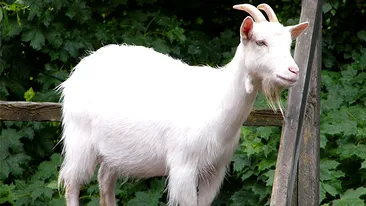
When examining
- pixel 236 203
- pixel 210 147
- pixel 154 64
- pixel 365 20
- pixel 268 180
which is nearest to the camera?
pixel 210 147

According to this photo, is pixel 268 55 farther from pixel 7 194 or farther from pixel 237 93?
pixel 7 194

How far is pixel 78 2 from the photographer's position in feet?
22.2

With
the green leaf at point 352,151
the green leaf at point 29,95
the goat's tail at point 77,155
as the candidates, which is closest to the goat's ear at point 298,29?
the goat's tail at point 77,155

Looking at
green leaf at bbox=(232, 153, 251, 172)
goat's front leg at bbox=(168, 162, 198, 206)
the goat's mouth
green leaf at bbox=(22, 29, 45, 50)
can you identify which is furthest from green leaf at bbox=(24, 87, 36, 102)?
the goat's mouth

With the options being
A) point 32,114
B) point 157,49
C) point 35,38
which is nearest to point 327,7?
point 157,49

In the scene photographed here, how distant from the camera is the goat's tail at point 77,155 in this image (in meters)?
4.81

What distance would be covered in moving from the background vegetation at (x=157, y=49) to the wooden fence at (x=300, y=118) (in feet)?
3.05

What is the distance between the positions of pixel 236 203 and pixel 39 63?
7.22 ft

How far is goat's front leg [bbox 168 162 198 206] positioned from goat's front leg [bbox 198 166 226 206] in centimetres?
12

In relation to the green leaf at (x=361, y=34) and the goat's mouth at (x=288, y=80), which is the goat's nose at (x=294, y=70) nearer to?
the goat's mouth at (x=288, y=80)

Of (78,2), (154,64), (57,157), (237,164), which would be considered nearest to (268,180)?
(237,164)

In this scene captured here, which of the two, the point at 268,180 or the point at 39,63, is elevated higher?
the point at 39,63

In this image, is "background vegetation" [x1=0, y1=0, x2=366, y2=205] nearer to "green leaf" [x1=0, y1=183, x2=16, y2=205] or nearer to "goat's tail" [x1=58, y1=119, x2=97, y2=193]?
"green leaf" [x1=0, y1=183, x2=16, y2=205]

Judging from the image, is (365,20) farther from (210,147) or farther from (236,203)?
(210,147)
